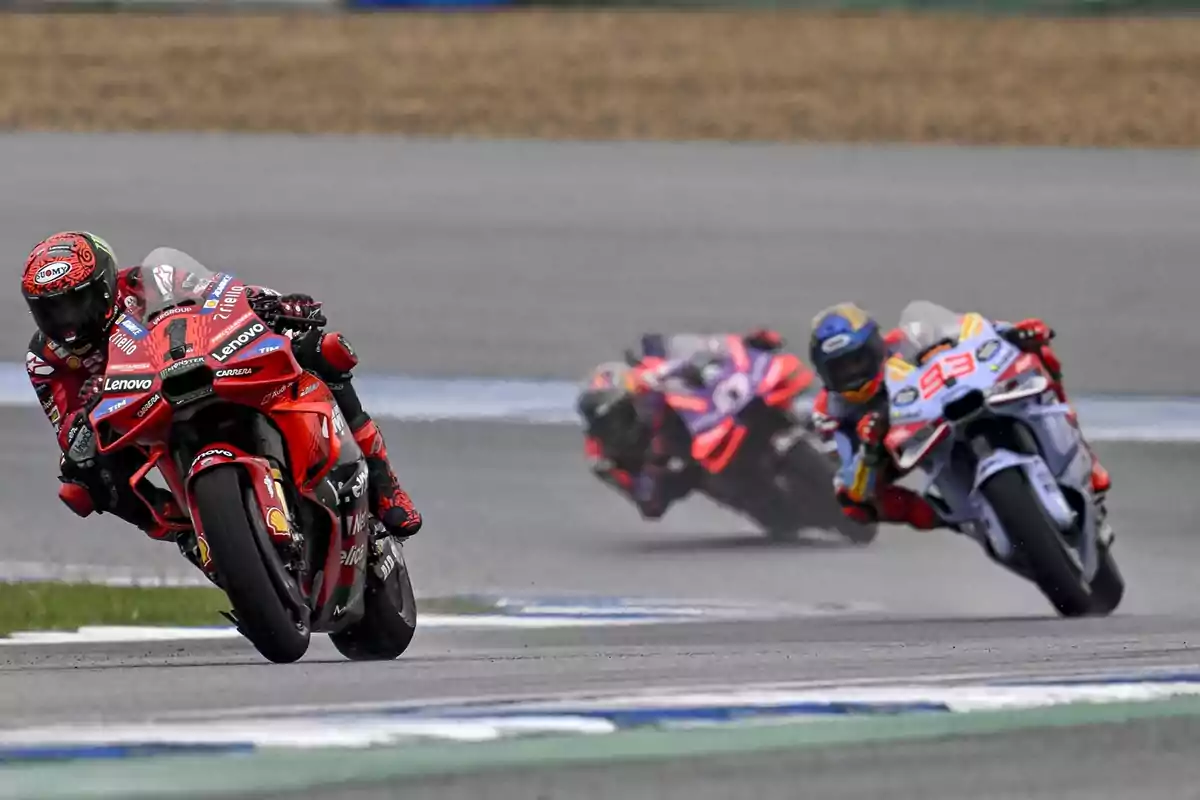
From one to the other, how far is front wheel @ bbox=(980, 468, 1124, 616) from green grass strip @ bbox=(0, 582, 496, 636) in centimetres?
224

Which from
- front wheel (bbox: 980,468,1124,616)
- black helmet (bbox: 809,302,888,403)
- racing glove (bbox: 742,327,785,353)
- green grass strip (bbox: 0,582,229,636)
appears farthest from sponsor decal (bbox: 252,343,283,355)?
racing glove (bbox: 742,327,785,353)

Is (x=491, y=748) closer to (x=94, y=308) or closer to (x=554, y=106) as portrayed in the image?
(x=94, y=308)

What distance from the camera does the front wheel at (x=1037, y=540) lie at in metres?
7.24

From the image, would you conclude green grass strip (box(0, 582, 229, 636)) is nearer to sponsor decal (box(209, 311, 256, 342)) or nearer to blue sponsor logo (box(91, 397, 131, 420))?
blue sponsor logo (box(91, 397, 131, 420))

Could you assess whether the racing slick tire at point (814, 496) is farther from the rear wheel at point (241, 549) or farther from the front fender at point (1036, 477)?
the rear wheel at point (241, 549)

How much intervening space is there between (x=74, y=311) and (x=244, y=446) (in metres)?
0.61

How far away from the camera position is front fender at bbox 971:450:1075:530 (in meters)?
7.32

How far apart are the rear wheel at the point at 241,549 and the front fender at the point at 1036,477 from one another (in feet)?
8.83

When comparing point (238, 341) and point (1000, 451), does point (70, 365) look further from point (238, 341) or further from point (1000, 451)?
point (1000, 451)

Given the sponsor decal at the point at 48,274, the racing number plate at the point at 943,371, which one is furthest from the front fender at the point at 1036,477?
the sponsor decal at the point at 48,274

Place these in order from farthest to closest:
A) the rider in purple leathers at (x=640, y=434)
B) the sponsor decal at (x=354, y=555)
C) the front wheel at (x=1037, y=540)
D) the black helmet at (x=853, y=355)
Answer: the rider in purple leathers at (x=640, y=434) → the black helmet at (x=853, y=355) → the front wheel at (x=1037, y=540) → the sponsor decal at (x=354, y=555)

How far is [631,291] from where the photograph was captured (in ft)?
41.0

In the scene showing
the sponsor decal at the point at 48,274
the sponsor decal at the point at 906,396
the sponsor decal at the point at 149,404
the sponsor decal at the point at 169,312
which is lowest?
the sponsor decal at the point at 906,396

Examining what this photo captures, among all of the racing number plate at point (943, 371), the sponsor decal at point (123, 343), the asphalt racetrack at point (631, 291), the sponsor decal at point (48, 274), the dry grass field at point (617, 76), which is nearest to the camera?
the sponsor decal at point (123, 343)
